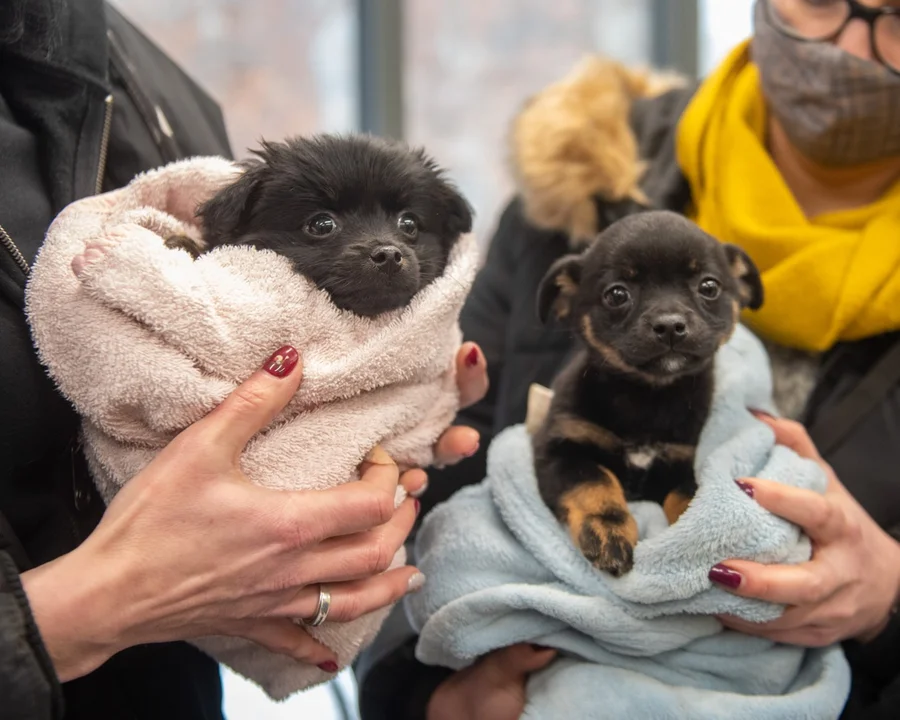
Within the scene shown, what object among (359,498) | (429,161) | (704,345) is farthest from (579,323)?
(359,498)

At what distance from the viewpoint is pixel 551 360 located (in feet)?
5.38

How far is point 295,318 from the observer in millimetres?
1001

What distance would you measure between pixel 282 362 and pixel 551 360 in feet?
2.56

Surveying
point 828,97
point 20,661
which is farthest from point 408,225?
point 828,97

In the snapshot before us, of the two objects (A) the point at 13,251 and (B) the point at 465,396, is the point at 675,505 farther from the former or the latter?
(A) the point at 13,251

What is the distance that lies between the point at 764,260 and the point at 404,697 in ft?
3.48

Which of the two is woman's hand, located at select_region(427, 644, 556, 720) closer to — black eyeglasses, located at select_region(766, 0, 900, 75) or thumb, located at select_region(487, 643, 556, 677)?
thumb, located at select_region(487, 643, 556, 677)

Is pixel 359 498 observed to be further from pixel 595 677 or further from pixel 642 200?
pixel 642 200

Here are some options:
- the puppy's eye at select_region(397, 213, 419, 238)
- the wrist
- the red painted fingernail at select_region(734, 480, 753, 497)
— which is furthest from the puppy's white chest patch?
the wrist

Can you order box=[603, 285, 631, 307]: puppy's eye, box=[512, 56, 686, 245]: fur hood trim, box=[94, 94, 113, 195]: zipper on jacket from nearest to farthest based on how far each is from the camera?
1. box=[94, 94, 113, 195]: zipper on jacket
2. box=[603, 285, 631, 307]: puppy's eye
3. box=[512, 56, 686, 245]: fur hood trim

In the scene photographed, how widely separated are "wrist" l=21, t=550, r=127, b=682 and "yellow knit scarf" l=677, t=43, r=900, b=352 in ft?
4.01

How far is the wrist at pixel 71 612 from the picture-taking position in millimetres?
849

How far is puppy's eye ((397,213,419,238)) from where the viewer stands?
112 cm

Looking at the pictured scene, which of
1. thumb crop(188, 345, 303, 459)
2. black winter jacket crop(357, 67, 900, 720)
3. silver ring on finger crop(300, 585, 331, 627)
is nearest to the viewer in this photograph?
thumb crop(188, 345, 303, 459)
